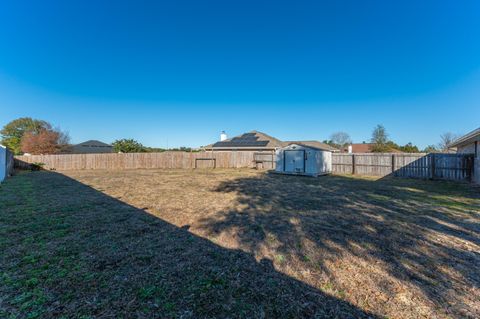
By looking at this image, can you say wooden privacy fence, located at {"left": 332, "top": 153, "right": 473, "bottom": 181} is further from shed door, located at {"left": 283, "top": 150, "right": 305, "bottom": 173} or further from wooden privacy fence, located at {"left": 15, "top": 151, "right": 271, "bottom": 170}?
wooden privacy fence, located at {"left": 15, "top": 151, "right": 271, "bottom": 170}

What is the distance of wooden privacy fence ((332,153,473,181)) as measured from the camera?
10609 mm

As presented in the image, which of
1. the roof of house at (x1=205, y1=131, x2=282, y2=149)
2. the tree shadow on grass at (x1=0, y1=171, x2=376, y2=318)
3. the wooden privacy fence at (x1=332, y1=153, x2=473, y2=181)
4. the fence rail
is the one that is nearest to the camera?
the tree shadow on grass at (x1=0, y1=171, x2=376, y2=318)

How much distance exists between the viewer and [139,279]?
2.32m

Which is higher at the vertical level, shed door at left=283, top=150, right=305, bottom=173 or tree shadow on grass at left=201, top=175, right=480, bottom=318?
shed door at left=283, top=150, right=305, bottom=173

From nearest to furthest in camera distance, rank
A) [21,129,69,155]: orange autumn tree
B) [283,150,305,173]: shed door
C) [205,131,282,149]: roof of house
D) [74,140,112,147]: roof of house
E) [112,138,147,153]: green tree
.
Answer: [283,150,305,173]: shed door
[205,131,282,149]: roof of house
[112,138,147,153]: green tree
[21,129,69,155]: orange autumn tree
[74,140,112,147]: roof of house

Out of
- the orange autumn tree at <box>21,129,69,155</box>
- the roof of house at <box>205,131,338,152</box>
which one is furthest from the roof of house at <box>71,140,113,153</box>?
the roof of house at <box>205,131,338,152</box>

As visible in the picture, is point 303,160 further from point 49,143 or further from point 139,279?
point 49,143

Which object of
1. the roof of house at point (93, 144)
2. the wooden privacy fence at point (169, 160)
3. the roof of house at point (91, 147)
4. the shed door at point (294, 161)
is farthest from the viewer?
the roof of house at point (93, 144)

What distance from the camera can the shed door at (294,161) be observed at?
13484mm

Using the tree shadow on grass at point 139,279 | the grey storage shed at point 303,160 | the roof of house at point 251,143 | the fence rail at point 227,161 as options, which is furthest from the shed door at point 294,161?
the tree shadow on grass at point 139,279

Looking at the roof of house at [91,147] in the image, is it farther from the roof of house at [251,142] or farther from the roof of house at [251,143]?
the roof of house at [251,142]

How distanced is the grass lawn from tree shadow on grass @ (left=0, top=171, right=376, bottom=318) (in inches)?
0.5

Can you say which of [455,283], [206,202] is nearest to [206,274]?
[455,283]

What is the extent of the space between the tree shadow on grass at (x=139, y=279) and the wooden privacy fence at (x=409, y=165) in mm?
13547
